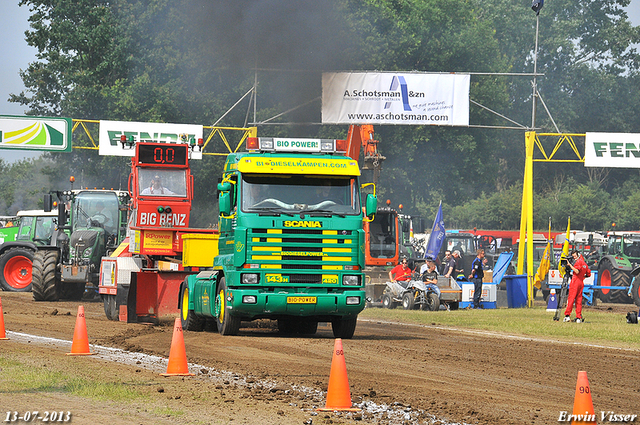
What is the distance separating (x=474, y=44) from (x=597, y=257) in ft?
85.3

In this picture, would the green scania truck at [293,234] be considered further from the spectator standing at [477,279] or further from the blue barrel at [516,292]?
the blue barrel at [516,292]

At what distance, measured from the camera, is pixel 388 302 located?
27.4 m

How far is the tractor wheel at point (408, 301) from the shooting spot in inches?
1039

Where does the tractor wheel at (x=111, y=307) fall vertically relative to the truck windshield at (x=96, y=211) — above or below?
below

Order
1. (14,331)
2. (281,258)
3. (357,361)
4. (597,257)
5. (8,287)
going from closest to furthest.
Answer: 1. (357,361)
2. (281,258)
3. (14,331)
4. (8,287)
5. (597,257)

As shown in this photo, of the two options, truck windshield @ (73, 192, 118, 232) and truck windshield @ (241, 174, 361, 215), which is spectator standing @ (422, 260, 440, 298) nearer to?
truck windshield @ (73, 192, 118, 232)

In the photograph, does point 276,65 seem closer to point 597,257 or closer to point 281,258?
point 597,257

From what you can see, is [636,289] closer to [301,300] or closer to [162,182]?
[162,182]

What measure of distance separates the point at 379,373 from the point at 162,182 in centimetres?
1128

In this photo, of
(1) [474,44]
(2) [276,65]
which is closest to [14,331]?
(2) [276,65]

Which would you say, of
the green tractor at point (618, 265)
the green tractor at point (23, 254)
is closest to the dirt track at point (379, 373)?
the green tractor at point (23, 254)

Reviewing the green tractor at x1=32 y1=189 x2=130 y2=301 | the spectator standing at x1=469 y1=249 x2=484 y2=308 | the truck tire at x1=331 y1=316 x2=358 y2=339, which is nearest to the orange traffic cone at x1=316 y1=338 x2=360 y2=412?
the truck tire at x1=331 y1=316 x2=358 y2=339

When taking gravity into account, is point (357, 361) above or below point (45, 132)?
below

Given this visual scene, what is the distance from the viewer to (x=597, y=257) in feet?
128
